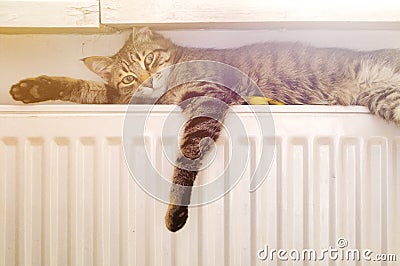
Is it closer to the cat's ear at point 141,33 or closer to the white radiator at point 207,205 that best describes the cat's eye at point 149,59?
the cat's ear at point 141,33

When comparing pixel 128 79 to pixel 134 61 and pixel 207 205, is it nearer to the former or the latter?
pixel 134 61

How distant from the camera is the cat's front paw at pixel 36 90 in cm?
110

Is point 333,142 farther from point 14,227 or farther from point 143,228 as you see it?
point 14,227

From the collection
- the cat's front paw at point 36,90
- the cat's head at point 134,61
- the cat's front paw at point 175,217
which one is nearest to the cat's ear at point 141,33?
the cat's head at point 134,61

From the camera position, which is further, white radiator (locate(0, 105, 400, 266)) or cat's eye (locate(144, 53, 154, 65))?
cat's eye (locate(144, 53, 154, 65))

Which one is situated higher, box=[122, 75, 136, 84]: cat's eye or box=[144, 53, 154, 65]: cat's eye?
box=[144, 53, 154, 65]: cat's eye

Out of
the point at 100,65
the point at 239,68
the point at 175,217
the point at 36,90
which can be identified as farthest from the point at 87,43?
the point at 175,217

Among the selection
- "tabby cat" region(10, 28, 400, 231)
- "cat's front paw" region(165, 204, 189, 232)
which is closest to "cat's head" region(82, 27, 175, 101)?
"tabby cat" region(10, 28, 400, 231)

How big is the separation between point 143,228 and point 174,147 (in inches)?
7.3

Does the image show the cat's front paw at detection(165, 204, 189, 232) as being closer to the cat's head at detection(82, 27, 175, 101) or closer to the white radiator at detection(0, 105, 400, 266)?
the white radiator at detection(0, 105, 400, 266)

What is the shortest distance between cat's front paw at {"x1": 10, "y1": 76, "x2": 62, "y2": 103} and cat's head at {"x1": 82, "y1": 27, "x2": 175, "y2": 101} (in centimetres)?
11

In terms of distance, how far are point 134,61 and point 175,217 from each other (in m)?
0.40

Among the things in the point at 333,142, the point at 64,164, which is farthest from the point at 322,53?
the point at 64,164

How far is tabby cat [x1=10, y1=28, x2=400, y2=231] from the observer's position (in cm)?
111
